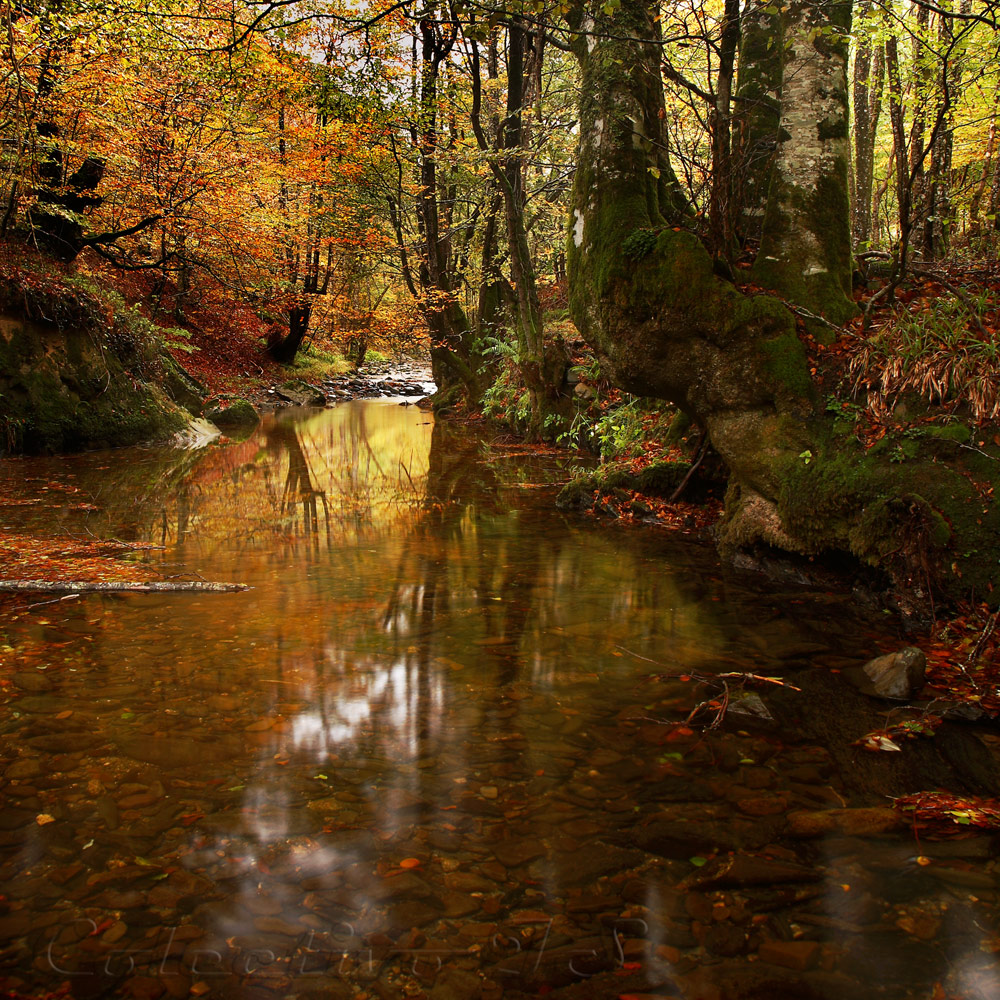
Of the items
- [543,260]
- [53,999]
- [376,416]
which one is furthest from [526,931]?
[543,260]

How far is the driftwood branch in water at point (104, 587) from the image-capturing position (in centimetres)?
495

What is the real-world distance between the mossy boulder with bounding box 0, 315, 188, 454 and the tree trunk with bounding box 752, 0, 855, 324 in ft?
38.9

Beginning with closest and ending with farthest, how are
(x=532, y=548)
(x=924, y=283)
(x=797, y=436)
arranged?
(x=797, y=436), (x=924, y=283), (x=532, y=548)

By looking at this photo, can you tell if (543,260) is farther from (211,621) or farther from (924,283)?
(211,621)

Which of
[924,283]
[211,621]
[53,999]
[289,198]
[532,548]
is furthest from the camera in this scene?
[289,198]

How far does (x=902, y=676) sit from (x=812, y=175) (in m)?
5.48

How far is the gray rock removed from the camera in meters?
3.70

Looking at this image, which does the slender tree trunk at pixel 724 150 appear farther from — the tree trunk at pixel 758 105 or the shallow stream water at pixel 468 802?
the shallow stream water at pixel 468 802

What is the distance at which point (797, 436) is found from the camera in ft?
19.5

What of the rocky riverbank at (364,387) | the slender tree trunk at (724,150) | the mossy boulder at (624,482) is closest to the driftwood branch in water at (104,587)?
the mossy boulder at (624,482)

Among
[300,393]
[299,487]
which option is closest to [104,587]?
[299,487]

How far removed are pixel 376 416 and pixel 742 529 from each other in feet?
58.2

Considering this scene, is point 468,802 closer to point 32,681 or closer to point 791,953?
point 791,953

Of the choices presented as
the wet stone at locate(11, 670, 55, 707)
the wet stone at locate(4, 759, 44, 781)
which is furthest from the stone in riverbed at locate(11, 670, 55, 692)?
the wet stone at locate(4, 759, 44, 781)
